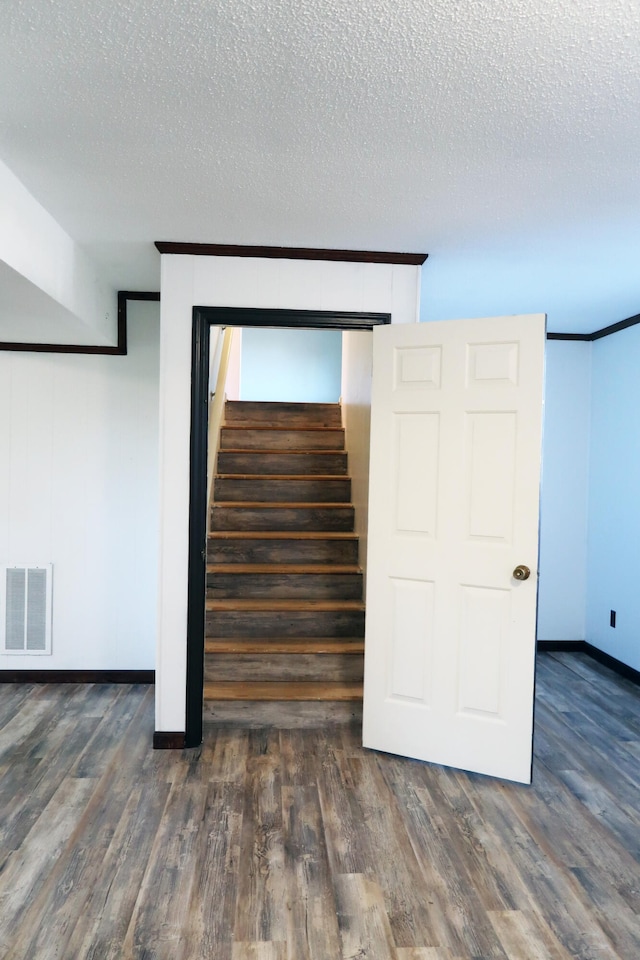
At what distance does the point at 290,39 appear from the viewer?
5.26ft

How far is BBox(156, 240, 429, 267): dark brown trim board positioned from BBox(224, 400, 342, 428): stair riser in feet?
8.77

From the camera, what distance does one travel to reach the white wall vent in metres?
4.25

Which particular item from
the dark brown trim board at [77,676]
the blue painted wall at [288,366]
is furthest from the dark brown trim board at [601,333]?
the dark brown trim board at [77,676]

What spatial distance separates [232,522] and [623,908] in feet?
10.6

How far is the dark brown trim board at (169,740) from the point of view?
3271 millimetres

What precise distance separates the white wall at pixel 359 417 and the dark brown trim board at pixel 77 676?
1585 millimetres

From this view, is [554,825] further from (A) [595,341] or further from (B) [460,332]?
(A) [595,341]

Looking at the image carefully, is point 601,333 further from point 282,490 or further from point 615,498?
point 282,490

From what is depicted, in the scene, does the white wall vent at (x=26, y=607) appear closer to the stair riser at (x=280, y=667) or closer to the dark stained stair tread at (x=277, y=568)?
the dark stained stair tread at (x=277, y=568)

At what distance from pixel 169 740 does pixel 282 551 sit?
5.13 feet

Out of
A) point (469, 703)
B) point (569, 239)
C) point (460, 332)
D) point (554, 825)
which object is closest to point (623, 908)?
point (554, 825)

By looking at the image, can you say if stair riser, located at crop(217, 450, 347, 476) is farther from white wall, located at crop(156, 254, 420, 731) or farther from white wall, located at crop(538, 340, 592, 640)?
white wall, located at crop(156, 254, 420, 731)

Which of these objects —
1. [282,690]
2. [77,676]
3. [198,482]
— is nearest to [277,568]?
[282,690]

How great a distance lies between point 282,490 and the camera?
16.6 feet
